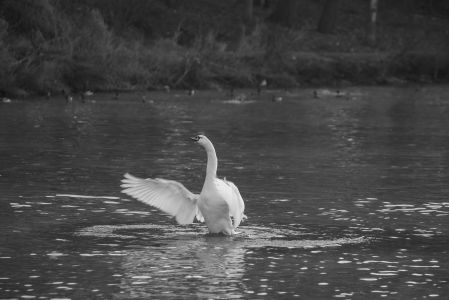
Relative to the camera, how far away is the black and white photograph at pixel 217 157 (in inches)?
531

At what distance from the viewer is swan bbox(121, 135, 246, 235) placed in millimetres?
15461

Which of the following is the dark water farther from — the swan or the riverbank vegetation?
the riverbank vegetation

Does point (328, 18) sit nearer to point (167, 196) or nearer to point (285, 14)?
point (285, 14)

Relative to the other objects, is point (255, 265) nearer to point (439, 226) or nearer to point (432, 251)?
point (432, 251)

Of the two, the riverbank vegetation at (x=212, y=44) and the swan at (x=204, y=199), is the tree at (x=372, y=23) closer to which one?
the riverbank vegetation at (x=212, y=44)

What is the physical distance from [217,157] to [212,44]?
2571cm

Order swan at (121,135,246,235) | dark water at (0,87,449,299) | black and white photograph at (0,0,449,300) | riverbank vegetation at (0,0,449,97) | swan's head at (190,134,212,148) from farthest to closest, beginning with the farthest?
riverbank vegetation at (0,0,449,97) < swan's head at (190,134,212,148) < swan at (121,135,246,235) < black and white photograph at (0,0,449,300) < dark water at (0,87,449,299)

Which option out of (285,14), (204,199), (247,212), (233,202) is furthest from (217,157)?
(285,14)

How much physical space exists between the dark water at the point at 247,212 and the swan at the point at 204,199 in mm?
230

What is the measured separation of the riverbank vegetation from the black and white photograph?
97 mm

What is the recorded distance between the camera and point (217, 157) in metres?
25.3

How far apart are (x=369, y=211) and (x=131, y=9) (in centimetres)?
3915

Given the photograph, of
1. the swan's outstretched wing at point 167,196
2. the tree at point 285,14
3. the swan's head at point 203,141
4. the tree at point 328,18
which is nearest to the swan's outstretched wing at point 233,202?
the swan's outstretched wing at point 167,196

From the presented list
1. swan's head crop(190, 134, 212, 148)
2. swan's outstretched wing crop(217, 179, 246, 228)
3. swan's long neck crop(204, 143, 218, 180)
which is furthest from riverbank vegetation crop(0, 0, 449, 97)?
swan's outstretched wing crop(217, 179, 246, 228)
